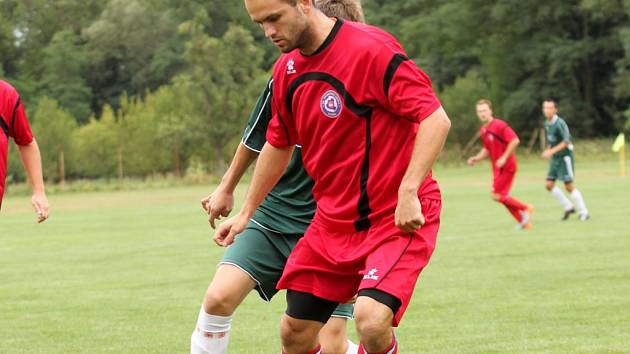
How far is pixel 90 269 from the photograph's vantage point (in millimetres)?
14555

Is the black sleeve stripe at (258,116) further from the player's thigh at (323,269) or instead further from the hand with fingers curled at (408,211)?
the hand with fingers curled at (408,211)

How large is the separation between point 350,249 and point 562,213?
17015 millimetres

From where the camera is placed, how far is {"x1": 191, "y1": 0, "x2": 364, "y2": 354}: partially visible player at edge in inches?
227

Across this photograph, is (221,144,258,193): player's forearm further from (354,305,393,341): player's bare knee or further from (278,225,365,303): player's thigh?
(354,305,393,341): player's bare knee

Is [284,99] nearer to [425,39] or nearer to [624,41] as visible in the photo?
[624,41]

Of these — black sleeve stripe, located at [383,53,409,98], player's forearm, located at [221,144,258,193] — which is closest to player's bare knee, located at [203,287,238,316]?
player's forearm, located at [221,144,258,193]

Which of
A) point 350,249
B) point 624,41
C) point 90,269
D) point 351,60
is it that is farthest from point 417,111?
point 624,41

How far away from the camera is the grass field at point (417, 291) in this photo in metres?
8.38

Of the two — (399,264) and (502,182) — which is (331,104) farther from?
(502,182)

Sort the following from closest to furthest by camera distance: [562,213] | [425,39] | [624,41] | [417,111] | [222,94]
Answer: [417,111]
[562,213]
[222,94]
[624,41]
[425,39]

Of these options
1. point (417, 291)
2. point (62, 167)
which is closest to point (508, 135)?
point (417, 291)

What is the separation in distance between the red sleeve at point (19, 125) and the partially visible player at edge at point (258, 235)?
6.62ft

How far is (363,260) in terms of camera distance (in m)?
5.02

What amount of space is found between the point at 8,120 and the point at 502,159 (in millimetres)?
12128
